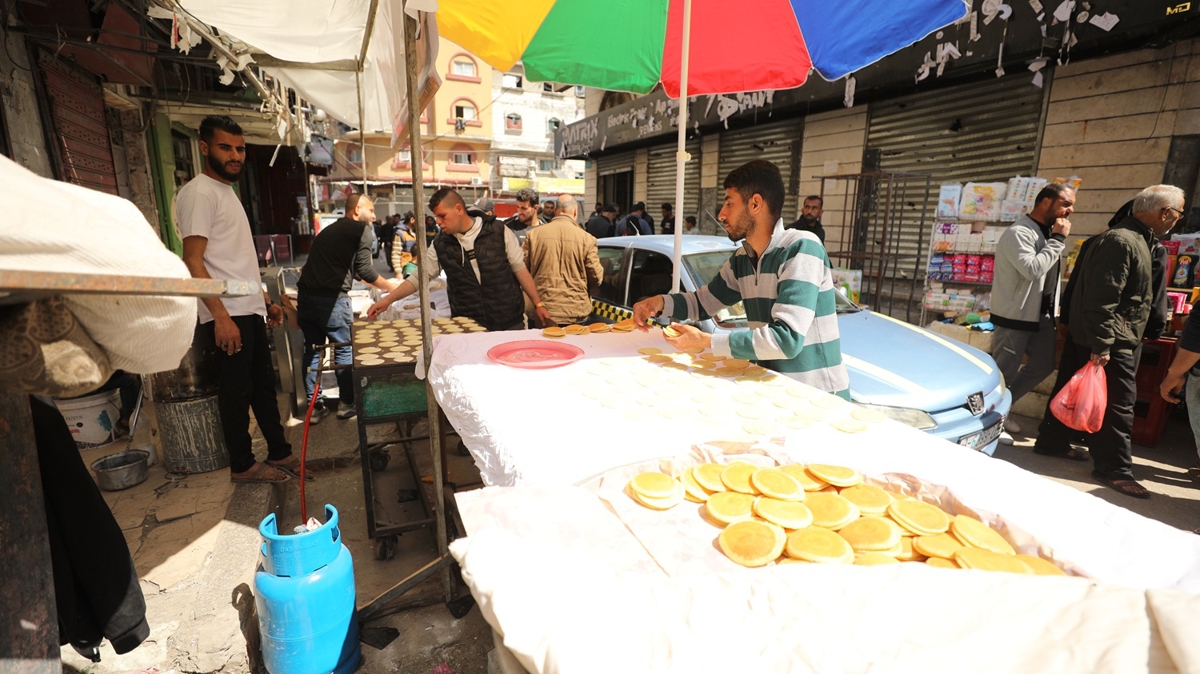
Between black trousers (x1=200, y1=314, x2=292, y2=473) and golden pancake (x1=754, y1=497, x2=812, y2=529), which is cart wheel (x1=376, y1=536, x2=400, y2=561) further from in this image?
golden pancake (x1=754, y1=497, x2=812, y2=529)

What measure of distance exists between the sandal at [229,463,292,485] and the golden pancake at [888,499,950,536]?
13.0ft

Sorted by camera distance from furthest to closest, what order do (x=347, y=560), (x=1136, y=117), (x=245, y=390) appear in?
(x=1136, y=117), (x=245, y=390), (x=347, y=560)

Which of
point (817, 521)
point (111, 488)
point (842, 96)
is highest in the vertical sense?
point (842, 96)

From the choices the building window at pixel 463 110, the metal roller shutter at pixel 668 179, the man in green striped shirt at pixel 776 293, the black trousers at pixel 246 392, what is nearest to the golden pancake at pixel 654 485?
the man in green striped shirt at pixel 776 293

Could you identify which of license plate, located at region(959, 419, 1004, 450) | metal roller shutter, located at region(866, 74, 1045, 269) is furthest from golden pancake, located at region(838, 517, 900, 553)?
metal roller shutter, located at region(866, 74, 1045, 269)

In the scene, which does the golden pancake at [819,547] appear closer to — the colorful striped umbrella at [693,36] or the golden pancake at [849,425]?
the golden pancake at [849,425]

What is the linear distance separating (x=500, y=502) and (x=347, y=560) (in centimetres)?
141

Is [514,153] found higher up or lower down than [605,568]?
higher up

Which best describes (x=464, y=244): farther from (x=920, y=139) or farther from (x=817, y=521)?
(x=920, y=139)

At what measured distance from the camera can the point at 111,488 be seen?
12.3ft

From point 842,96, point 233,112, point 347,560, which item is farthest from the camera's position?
point 842,96

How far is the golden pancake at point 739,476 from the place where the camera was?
143 centimetres

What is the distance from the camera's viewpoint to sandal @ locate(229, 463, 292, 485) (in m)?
3.87

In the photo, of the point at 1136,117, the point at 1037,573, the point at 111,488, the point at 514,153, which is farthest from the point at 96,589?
the point at 514,153
